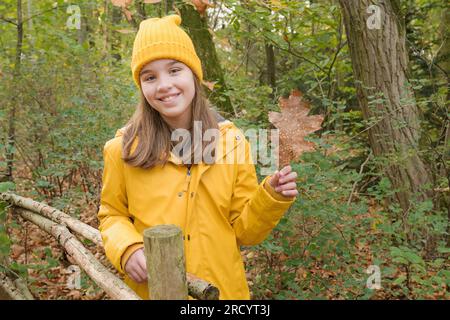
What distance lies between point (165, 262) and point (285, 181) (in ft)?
2.14

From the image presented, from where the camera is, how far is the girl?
6.36ft

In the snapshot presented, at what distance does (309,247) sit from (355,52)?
78.5 inches

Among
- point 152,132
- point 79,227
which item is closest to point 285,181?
point 152,132

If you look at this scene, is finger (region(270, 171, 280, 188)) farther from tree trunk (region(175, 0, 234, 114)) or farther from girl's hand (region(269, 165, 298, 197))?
tree trunk (region(175, 0, 234, 114))

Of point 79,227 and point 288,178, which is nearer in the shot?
point 288,178

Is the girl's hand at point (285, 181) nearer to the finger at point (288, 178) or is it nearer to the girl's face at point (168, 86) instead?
the finger at point (288, 178)

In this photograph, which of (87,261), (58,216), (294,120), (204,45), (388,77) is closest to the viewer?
(87,261)

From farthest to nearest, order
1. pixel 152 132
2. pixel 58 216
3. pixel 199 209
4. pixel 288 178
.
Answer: pixel 58 216 → pixel 152 132 → pixel 199 209 → pixel 288 178

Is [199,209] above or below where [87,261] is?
above

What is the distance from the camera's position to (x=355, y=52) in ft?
12.8

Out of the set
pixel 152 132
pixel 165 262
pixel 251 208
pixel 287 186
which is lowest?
pixel 165 262

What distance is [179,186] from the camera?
1980 millimetres

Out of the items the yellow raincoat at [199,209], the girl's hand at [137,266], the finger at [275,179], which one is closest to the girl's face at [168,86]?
the yellow raincoat at [199,209]

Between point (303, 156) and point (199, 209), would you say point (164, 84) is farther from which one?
point (303, 156)
